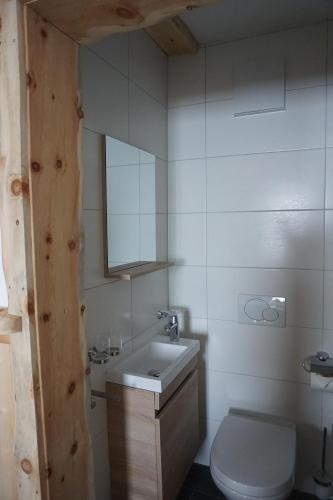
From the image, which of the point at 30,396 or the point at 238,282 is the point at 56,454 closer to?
the point at 30,396

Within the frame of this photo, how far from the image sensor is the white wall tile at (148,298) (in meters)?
1.81

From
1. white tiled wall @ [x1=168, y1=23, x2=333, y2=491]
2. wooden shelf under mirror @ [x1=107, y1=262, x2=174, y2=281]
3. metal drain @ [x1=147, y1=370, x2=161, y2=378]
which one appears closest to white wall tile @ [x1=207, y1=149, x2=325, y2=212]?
white tiled wall @ [x1=168, y1=23, x2=333, y2=491]

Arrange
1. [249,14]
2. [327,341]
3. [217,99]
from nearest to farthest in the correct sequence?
[249,14] → [327,341] → [217,99]

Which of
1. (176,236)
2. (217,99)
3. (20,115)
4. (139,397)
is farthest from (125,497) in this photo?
(217,99)

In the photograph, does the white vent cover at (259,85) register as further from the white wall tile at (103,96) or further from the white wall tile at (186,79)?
the white wall tile at (103,96)

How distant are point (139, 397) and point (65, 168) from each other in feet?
3.39

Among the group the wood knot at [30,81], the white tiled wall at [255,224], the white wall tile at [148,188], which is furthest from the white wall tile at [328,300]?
the wood knot at [30,81]

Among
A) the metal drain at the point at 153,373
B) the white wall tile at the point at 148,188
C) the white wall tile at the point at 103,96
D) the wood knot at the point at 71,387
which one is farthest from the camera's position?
the white wall tile at the point at 148,188

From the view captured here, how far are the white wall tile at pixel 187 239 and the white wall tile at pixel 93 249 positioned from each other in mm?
742

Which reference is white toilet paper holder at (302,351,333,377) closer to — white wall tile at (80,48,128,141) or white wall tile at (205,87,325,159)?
white wall tile at (205,87,325,159)

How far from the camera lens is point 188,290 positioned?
2.16m

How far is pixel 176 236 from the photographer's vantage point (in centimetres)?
216

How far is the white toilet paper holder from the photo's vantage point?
1.76 metres

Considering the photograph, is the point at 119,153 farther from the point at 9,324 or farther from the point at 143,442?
the point at 143,442
